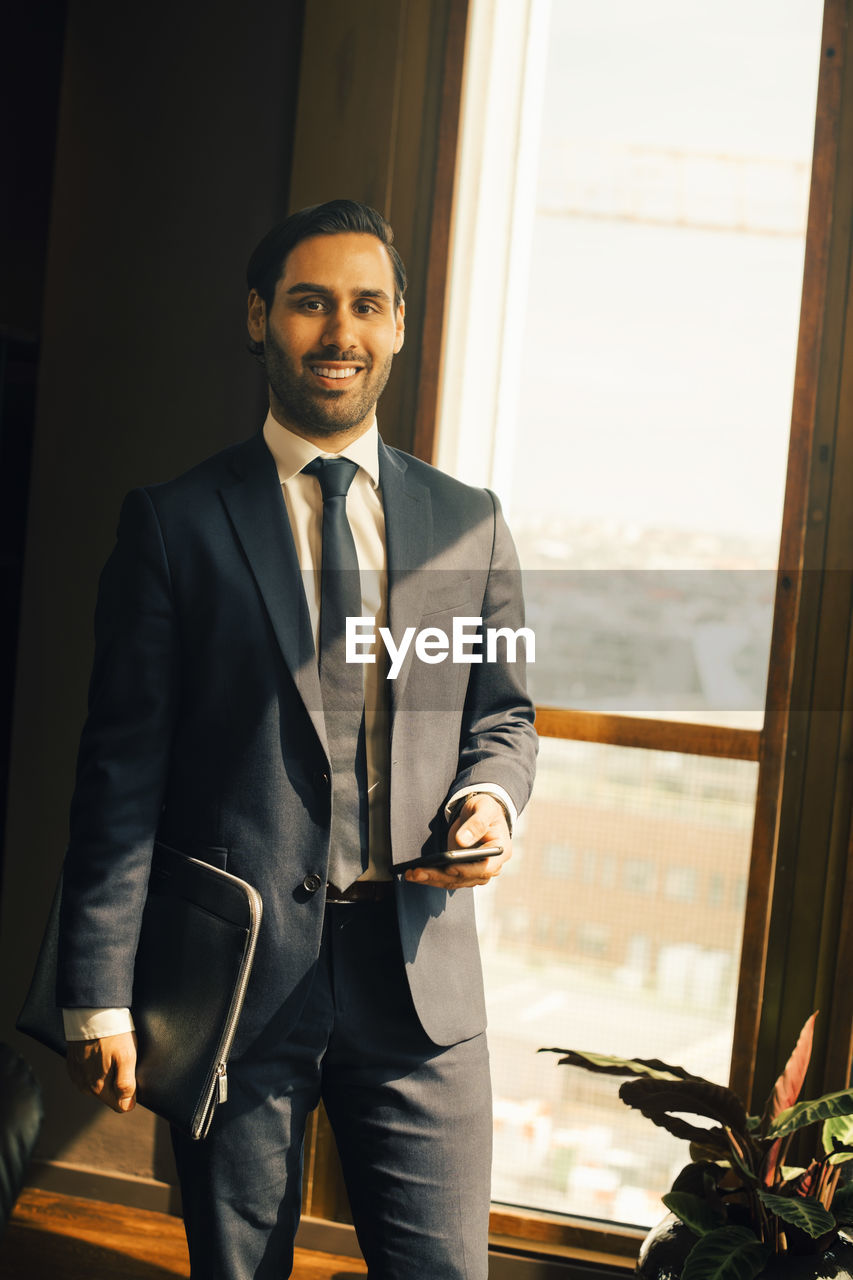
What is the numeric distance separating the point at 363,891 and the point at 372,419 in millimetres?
742

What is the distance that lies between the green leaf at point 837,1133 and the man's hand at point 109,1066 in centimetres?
119

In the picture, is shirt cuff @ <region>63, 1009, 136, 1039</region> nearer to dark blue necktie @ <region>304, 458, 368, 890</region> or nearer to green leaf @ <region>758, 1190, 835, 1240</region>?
dark blue necktie @ <region>304, 458, 368, 890</region>

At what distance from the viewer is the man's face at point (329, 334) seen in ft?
5.37

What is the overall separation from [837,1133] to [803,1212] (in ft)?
0.76

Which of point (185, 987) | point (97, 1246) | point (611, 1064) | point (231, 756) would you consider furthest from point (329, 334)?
point (97, 1246)

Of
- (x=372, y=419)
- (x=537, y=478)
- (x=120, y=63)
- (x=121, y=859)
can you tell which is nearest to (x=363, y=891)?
(x=121, y=859)

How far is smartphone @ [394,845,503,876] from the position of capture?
144 centimetres

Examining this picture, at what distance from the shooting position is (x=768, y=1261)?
174cm

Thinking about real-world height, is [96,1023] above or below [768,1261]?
above

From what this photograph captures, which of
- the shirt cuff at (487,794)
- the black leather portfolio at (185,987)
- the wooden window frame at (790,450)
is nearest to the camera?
the black leather portfolio at (185,987)

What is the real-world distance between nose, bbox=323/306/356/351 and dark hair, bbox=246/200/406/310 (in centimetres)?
11

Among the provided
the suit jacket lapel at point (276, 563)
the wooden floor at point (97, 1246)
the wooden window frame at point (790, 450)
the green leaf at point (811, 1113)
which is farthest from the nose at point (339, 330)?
the wooden floor at point (97, 1246)

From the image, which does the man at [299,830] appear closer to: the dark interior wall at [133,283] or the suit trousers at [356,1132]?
the suit trousers at [356,1132]

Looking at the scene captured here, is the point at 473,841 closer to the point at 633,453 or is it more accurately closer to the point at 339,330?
the point at 339,330
